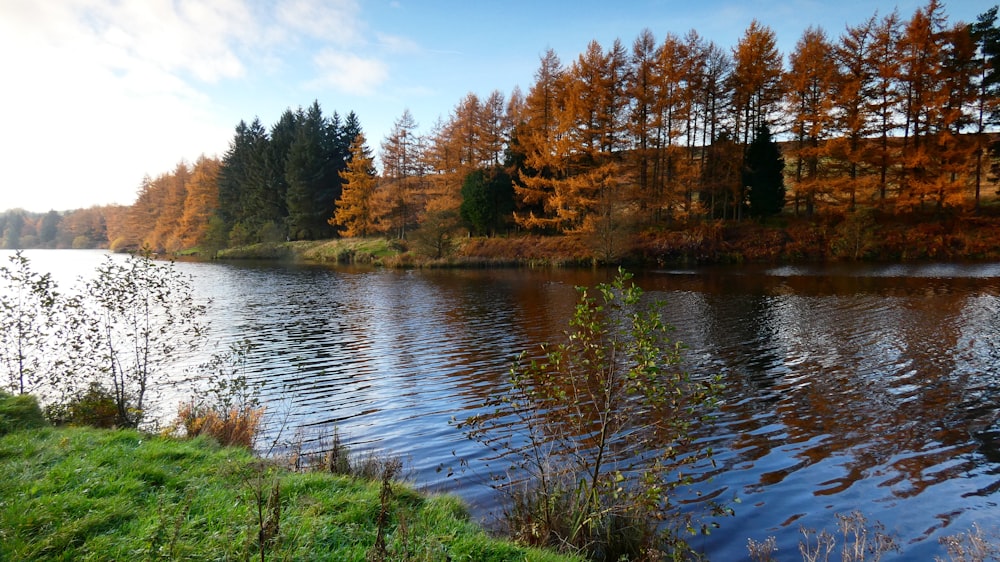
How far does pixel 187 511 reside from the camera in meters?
3.60

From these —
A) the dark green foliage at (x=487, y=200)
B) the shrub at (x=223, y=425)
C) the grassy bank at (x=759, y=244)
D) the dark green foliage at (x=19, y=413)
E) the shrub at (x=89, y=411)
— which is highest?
the dark green foliage at (x=487, y=200)

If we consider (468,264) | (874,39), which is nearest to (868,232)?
(874,39)

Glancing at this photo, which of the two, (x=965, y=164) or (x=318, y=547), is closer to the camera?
(x=318, y=547)

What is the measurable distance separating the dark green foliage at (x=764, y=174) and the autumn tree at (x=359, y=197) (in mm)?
32937

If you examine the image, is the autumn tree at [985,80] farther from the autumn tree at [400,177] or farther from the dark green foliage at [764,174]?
the autumn tree at [400,177]

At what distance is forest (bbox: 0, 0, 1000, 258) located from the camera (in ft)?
108

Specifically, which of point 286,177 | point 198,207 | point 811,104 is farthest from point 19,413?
point 198,207

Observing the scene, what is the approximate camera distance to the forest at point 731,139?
1297 inches

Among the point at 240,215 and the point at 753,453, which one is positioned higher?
the point at 240,215

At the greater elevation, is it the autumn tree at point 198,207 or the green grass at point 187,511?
the autumn tree at point 198,207

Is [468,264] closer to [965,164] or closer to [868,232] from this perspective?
[868,232]

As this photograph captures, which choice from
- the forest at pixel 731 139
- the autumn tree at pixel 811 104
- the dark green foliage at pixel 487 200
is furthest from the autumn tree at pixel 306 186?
the autumn tree at pixel 811 104

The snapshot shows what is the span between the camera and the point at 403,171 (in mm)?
50031

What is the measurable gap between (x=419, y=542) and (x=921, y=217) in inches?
1702
